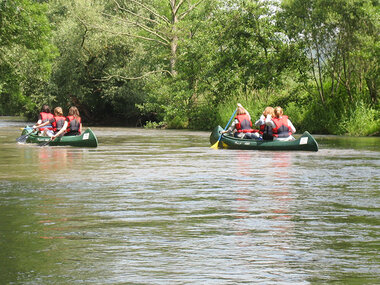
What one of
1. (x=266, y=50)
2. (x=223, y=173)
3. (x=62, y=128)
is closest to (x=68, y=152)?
(x=62, y=128)

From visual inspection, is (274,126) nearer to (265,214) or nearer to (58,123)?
(58,123)

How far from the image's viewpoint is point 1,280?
17.0 ft

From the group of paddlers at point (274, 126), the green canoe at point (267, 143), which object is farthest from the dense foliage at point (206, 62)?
the group of paddlers at point (274, 126)

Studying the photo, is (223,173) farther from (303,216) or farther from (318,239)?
(318,239)

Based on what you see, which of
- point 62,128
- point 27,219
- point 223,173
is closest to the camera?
point 27,219

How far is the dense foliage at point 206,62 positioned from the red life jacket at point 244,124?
10.7 meters

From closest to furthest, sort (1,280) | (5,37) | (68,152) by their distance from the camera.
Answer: (1,280), (68,152), (5,37)

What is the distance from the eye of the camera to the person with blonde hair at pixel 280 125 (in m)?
20.5

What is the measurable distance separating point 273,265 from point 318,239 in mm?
1272

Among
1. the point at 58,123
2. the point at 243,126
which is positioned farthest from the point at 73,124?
the point at 243,126

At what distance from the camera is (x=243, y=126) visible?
2228cm

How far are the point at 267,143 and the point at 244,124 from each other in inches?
62.4

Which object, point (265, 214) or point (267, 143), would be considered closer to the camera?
point (265, 214)

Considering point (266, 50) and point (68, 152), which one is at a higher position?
point (266, 50)
